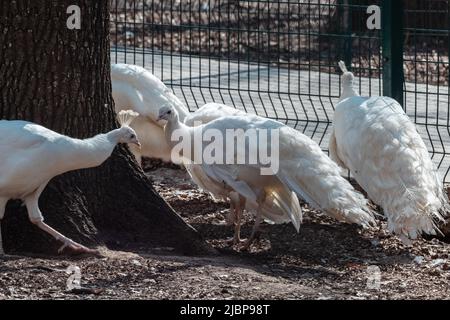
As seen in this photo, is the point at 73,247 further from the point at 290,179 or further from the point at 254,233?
the point at 290,179

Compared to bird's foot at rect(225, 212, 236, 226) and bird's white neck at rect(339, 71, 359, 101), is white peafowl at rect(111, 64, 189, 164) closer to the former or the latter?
bird's foot at rect(225, 212, 236, 226)

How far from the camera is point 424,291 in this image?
232 inches

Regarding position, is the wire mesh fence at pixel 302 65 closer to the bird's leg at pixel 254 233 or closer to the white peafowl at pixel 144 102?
the white peafowl at pixel 144 102

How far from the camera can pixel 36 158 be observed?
5.82 meters

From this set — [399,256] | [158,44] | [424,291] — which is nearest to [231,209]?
[399,256]

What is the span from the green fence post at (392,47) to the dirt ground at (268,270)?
4.31 feet

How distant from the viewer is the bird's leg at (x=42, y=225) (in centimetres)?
604

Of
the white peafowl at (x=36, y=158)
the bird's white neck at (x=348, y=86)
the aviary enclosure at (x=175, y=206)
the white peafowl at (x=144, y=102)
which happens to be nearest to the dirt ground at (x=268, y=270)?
the aviary enclosure at (x=175, y=206)

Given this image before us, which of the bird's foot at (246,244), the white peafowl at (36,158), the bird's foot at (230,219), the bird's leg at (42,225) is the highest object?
the white peafowl at (36,158)

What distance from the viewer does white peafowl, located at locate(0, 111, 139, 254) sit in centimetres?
583

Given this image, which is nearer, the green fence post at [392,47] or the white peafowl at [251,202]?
the white peafowl at [251,202]

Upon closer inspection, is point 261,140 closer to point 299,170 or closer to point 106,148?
point 299,170

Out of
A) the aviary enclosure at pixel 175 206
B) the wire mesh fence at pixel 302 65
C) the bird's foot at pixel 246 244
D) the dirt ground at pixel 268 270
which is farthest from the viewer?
the wire mesh fence at pixel 302 65

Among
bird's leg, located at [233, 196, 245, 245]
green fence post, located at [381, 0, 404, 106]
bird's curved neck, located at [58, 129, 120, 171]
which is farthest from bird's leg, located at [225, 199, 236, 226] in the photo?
green fence post, located at [381, 0, 404, 106]
